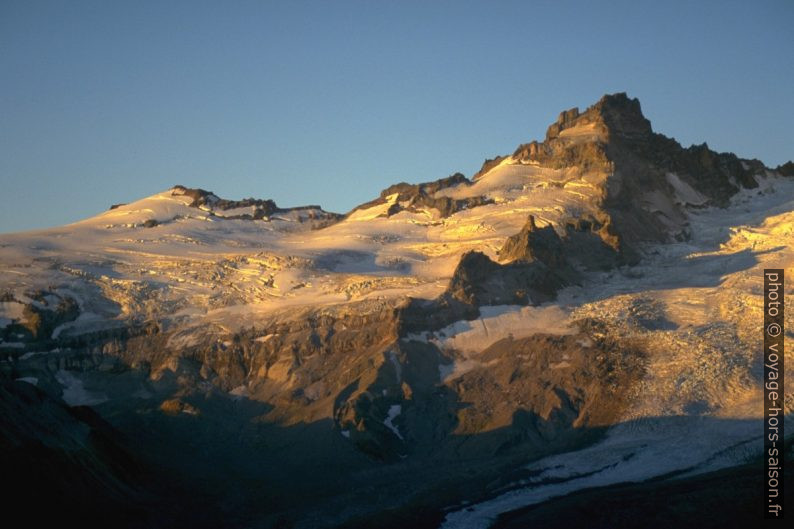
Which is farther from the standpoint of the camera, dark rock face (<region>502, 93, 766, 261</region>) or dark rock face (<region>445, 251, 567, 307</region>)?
dark rock face (<region>502, 93, 766, 261</region>)

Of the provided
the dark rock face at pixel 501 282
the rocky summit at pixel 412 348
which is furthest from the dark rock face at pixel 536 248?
the dark rock face at pixel 501 282

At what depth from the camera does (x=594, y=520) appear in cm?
7256

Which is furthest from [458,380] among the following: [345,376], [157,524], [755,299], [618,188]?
[618,188]

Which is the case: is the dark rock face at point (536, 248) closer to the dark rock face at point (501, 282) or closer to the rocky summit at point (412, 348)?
the rocky summit at point (412, 348)

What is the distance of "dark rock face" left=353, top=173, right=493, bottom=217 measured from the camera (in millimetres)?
160750

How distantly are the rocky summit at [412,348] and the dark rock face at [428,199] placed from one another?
18.1 inches

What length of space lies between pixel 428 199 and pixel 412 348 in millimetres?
59500

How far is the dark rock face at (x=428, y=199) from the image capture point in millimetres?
160750

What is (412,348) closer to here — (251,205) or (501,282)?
(501,282)

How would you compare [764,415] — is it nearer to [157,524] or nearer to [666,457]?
[666,457]

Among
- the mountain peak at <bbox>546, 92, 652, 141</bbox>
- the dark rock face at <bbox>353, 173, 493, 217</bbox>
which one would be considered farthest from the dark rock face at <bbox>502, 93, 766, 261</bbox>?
the dark rock face at <bbox>353, 173, 493, 217</bbox>

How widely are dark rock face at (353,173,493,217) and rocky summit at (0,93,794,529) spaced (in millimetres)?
461

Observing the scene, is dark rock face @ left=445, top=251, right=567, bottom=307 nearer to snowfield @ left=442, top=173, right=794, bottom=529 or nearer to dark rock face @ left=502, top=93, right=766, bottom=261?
snowfield @ left=442, top=173, right=794, bottom=529

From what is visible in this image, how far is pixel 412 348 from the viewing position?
4316 inches
